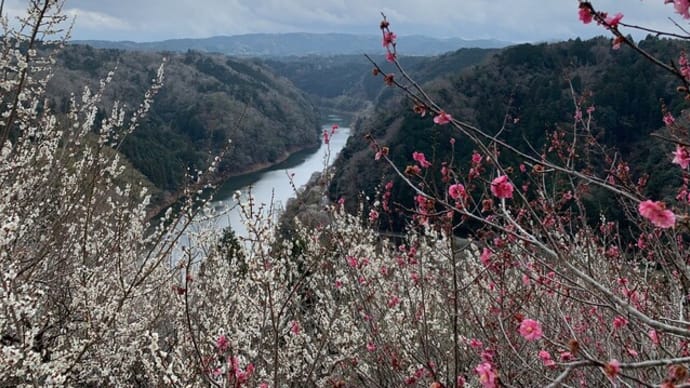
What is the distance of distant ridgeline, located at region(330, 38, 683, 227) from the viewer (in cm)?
3831

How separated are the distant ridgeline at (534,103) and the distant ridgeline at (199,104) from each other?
91.6 ft

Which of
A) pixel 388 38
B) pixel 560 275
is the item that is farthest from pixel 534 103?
pixel 560 275

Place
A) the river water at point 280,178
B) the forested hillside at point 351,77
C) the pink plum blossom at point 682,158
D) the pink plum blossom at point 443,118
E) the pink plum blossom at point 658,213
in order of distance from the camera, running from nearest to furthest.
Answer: the pink plum blossom at point 658,213 < the pink plum blossom at point 682,158 < the pink plum blossom at point 443,118 < the river water at point 280,178 < the forested hillside at point 351,77

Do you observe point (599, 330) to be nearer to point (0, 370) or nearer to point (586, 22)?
point (586, 22)

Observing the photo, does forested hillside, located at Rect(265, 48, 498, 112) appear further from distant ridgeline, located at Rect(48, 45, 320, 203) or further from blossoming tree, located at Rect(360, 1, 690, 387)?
blossoming tree, located at Rect(360, 1, 690, 387)

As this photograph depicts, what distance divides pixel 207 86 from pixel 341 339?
10283 cm

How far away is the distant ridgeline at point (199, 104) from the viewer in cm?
7256

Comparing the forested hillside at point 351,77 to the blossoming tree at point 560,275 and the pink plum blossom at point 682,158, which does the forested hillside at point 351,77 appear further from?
the pink plum blossom at point 682,158

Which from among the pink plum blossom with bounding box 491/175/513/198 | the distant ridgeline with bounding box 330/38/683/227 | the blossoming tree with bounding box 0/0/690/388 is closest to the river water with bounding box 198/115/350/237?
the distant ridgeline with bounding box 330/38/683/227

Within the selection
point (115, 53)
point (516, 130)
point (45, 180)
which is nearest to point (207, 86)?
point (115, 53)

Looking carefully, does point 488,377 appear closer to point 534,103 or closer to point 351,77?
point 534,103

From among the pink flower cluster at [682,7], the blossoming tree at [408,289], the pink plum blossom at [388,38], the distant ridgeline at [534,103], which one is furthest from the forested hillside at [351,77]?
the pink flower cluster at [682,7]

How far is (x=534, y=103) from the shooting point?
45219mm

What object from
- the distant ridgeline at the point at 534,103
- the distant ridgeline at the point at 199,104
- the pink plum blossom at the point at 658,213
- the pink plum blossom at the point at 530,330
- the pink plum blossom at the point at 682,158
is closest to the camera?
the pink plum blossom at the point at 658,213
